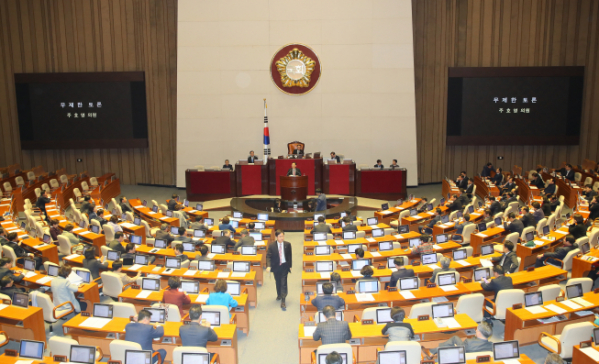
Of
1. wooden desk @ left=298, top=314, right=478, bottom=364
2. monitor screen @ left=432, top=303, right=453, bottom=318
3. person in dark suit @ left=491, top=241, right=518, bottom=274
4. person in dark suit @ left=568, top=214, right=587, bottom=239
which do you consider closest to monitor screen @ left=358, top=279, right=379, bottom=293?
wooden desk @ left=298, top=314, right=478, bottom=364

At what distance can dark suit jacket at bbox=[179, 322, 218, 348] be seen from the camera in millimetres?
6617

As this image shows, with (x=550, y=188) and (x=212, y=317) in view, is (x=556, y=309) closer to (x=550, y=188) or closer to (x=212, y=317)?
(x=212, y=317)

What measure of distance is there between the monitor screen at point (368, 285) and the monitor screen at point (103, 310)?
410 centimetres

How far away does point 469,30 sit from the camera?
2181cm

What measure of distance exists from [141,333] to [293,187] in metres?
10.6

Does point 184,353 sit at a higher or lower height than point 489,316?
higher

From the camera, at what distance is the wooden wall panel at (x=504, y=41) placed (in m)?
21.6

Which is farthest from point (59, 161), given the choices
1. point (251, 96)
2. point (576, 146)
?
point (576, 146)

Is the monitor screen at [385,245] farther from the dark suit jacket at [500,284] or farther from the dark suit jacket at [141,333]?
the dark suit jacket at [141,333]

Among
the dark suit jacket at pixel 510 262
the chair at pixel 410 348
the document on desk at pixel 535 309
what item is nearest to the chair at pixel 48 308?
the chair at pixel 410 348

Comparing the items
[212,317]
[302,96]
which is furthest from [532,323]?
[302,96]

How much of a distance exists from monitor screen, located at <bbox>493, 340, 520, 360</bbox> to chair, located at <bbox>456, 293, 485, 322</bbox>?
151 cm

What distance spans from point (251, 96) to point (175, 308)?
596 inches

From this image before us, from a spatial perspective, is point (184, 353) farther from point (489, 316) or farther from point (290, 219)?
point (290, 219)
